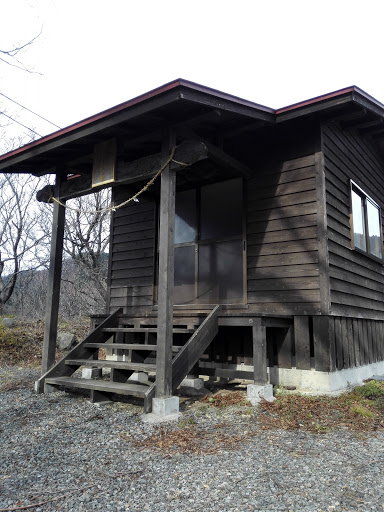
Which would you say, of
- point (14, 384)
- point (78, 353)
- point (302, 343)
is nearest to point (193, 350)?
point (302, 343)

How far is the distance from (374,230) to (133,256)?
4.64 m

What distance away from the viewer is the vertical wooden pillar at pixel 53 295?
18.0 feet

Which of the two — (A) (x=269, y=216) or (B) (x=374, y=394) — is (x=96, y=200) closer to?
(A) (x=269, y=216)

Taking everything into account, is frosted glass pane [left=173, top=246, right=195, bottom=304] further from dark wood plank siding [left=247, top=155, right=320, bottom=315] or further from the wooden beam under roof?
the wooden beam under roof

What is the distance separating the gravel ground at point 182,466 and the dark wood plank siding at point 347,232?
241 centimetres

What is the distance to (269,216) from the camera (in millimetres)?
5867

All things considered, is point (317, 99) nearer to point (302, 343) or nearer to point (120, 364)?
point (302, 343)

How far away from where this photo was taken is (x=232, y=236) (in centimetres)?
620

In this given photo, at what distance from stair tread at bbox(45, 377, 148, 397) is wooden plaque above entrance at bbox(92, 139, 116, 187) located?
250cm

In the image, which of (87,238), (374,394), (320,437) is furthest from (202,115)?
(87,238)

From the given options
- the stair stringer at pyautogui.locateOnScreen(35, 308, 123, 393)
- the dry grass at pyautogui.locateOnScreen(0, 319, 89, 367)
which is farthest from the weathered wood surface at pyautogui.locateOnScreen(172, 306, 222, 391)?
the dry grass at pyautogui.locateOnScreen(0, 319, 89, 367)

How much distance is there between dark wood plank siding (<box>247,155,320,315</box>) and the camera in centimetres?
538

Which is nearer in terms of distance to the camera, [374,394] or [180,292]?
[374,394]

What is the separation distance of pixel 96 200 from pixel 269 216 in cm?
1381
